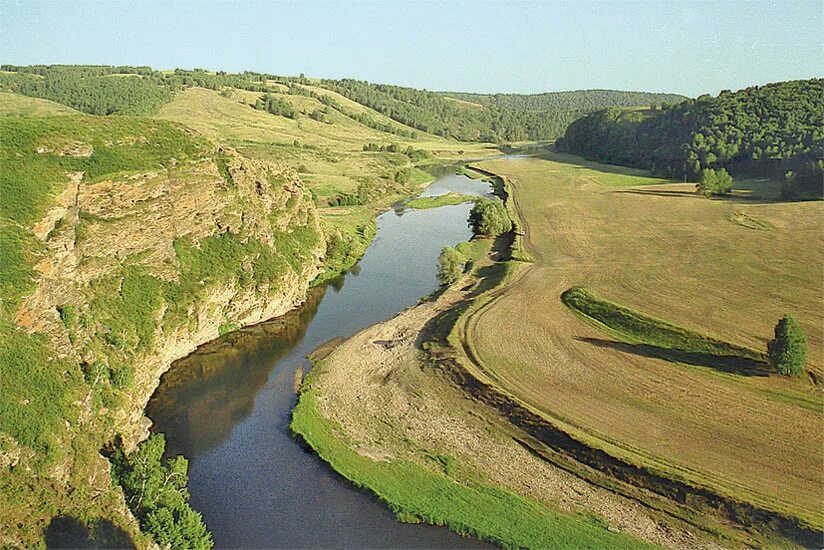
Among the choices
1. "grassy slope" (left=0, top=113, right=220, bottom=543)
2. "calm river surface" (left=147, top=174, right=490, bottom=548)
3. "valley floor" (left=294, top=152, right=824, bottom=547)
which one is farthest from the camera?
"valley floor" (left=294, top=152, right=824, bottom=547)

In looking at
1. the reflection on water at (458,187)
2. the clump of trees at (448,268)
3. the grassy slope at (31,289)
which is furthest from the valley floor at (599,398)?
the reflection on water at (458,187)

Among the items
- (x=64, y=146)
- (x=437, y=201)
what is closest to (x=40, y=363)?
(x=64, y=146)

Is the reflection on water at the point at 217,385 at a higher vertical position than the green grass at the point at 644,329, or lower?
lower

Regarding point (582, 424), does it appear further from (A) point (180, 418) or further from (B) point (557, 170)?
(B) point (557, 170)

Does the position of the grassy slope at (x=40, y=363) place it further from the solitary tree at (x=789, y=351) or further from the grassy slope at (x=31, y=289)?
the solitary tree at (x=789, y=351)

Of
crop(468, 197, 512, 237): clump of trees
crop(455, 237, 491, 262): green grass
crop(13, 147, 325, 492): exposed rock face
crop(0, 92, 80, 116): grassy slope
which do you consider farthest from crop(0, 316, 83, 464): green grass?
crop(0, 92, 80, 116): grassy slope

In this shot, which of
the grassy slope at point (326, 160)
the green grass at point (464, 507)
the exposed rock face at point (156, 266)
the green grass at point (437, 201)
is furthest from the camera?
the green grass at point (437, 201)

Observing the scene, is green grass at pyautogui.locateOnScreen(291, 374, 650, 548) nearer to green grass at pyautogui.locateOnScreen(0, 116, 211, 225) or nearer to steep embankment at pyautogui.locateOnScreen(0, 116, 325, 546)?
steep embankment at pyautogui.locateOnScreen(0, 116, 325, 546)
